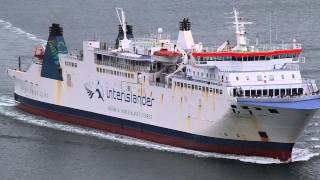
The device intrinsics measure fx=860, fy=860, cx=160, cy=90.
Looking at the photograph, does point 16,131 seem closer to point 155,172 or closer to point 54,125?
point 54,125

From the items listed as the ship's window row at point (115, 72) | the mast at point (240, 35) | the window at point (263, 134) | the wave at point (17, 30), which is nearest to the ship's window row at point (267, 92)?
the window at point (263, 134)

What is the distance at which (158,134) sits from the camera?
56.9 meters

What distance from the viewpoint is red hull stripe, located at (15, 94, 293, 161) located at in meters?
52.3

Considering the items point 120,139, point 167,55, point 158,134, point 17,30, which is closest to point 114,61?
point 167,55

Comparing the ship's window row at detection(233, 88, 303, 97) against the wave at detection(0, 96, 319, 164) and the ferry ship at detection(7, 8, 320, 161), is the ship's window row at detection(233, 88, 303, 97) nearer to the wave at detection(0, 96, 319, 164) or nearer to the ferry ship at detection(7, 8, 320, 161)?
the ferry ship at detection(7, 8, 320, 161)

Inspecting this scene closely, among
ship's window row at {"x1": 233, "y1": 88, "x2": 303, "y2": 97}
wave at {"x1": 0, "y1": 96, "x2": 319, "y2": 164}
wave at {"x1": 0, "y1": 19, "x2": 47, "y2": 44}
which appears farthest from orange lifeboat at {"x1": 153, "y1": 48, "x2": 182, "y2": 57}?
wave at {"x1": 0, "y1": 19, "x2": 47, "y2": 44}

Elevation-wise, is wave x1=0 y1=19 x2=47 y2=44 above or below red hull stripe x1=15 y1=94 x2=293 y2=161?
above

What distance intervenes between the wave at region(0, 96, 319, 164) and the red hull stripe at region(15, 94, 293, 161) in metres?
0.31

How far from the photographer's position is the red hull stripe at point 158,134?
172 ft

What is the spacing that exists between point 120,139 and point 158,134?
10.6 ft

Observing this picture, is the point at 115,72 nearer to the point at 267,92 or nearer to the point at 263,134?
the point at 267,92

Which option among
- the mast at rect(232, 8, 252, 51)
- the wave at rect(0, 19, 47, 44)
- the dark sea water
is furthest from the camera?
the wave at rect(0, 19, 47, 44)

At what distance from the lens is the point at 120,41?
62562mm

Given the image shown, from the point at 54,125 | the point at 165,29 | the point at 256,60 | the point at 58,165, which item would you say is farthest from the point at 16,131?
the point at 165,29
